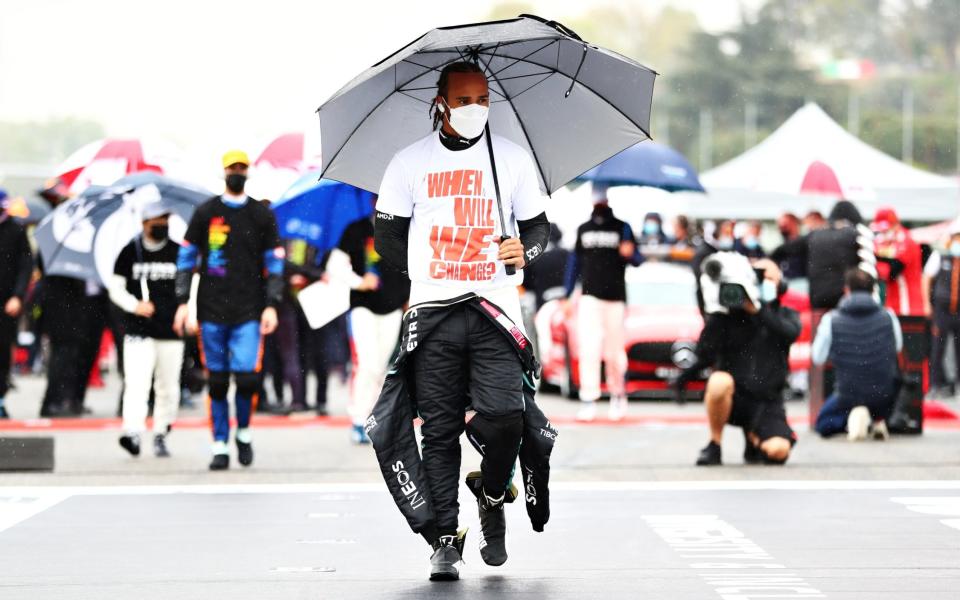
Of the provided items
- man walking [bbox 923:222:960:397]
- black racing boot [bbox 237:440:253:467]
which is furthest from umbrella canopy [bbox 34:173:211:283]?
man walking [bbox 923:222:960:397]

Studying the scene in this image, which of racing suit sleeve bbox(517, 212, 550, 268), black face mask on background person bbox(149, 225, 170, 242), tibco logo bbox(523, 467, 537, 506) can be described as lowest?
tibco logo bbox(523, 467, 537, 506)

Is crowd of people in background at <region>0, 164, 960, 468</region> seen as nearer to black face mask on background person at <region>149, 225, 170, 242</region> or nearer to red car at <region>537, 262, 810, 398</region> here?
black face mask on background person at <region>149, 225, 170, 242</region>

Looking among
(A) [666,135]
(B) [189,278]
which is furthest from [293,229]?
(A) [666,135]

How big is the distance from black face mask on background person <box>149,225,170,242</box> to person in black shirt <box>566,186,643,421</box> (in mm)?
3810

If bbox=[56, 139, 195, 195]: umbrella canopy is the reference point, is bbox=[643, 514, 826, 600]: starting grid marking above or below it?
below

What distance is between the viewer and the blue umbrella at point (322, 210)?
40.6 ft

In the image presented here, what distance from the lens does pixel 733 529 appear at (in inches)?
319

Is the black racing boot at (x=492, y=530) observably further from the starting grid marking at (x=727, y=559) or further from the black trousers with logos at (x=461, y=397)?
the starting grid marking at (x=727, y=559)

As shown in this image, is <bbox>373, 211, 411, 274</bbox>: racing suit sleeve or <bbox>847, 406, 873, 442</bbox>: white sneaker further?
<bbox>847, 406, 873, 442</bbox>: white sneaker

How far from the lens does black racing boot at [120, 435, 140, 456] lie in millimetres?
11539

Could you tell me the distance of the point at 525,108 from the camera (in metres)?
7.38

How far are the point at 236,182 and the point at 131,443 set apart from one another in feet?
6.84

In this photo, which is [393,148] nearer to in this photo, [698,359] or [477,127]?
[477,127]

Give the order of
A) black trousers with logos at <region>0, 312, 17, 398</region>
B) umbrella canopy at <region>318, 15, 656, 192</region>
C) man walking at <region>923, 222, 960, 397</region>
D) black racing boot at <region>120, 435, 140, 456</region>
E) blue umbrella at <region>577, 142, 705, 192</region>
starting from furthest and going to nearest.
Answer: man walking at <region>923, 222, 960, 397</region>
black trousers with logos at <region>0, 312, 17, 398</region>
blue umbrella at <region>577, 142, 705, 192</region>
black racing boot at <region>120, 435, 140, 456</region>
umbrella canopy at <region>318, 15, 656, 192</region>
